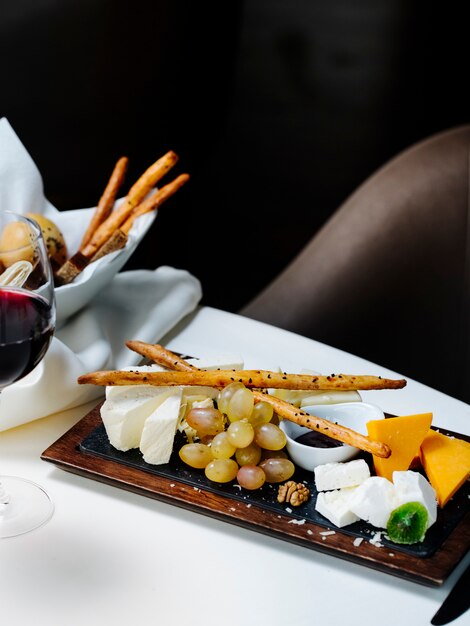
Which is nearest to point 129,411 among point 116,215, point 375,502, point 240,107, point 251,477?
point 251,477

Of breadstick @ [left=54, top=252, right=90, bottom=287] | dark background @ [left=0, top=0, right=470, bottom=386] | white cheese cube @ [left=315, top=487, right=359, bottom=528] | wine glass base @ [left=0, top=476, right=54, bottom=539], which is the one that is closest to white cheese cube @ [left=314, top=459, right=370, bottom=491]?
white cheese cube @ [left=315, top=487, right=359, bottom=528]

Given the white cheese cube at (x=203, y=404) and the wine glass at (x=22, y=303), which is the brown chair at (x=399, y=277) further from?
the wine glass at (x=22, y=303)

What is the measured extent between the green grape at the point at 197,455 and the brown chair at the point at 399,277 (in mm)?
802

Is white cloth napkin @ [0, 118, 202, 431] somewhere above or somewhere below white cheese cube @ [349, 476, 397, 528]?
below

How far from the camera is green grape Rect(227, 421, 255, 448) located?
87cm

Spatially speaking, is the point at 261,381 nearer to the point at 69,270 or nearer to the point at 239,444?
the point at 239,444

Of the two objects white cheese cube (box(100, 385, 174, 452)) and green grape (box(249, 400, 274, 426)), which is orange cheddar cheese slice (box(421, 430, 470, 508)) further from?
white cheese cube (box(100, 385, 174, 452))

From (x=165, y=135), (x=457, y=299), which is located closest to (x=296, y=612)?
(x=457, y=299)

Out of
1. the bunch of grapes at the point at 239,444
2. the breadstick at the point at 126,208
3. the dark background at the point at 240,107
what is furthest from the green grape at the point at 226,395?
the dark background at the point at 240,107

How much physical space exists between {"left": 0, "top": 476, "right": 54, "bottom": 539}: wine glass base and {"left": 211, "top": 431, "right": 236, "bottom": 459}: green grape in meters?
0.17

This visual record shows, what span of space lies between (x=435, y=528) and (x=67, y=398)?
0.44m

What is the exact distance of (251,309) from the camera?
1.73 meters

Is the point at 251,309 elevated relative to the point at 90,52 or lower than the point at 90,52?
lower

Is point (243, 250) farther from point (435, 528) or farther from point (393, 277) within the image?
point (435, 528)
